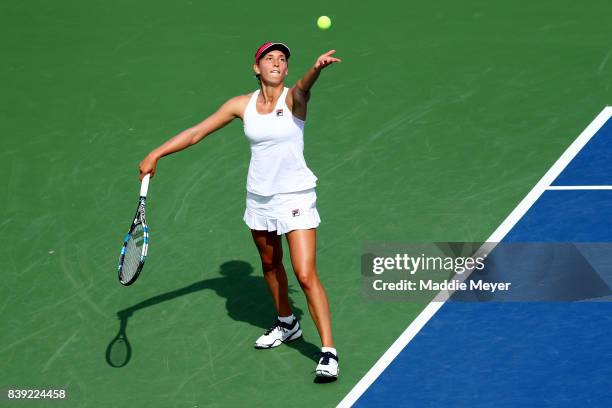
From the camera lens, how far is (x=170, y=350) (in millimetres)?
9383

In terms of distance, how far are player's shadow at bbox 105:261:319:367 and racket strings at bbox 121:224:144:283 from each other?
0.90m

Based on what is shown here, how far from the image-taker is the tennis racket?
853 centimetres

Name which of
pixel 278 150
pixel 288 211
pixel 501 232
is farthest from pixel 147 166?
pixel 501 232

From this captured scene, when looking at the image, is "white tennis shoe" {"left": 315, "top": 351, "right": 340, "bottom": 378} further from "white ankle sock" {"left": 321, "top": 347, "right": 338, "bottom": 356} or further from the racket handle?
the racket handle

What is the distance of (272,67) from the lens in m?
8.72

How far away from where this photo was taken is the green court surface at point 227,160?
9.38m

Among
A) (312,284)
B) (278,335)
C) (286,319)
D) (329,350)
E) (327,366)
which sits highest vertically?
(312,284)

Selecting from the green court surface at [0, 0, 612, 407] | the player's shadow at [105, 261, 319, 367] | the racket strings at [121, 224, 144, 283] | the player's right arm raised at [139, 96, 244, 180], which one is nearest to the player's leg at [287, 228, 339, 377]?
the green court surface at [0, 0, 612, 407]

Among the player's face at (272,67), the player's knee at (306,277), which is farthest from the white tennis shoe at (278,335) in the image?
the player's face at (272,67)

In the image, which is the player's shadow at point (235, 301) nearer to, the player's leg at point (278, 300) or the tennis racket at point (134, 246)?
the player's leg at point (278, 300)

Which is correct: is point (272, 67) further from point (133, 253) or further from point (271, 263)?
point (133, 253)

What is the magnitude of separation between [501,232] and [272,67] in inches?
119

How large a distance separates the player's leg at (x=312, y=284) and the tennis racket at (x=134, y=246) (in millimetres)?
1140

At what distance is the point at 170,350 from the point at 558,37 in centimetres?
641
